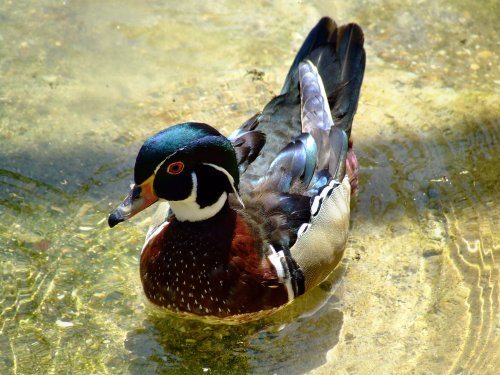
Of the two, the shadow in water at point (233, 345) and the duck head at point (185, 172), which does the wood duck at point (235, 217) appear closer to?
the duck head at point (185, 172)

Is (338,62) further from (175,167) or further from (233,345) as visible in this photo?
(233,345)

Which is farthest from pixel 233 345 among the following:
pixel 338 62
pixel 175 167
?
pixel 338 62

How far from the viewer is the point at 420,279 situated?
5742mm

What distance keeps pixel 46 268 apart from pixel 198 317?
1065 millimetres

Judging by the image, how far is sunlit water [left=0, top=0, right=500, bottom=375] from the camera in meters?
5.27

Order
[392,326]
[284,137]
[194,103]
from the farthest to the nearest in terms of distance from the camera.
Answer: [194,103] < [284,137] < [392,326]

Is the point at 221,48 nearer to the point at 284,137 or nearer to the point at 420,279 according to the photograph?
the point at 284,137

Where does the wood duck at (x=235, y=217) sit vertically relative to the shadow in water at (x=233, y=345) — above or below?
above

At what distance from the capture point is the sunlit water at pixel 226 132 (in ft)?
17.3

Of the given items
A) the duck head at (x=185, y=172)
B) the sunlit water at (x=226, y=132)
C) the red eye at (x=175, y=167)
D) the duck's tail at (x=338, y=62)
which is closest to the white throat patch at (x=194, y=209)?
the duck head at (x=185, y=172)

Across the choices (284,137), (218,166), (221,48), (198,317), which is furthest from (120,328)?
(221,48)

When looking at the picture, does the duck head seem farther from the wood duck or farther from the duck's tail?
the duck's tail

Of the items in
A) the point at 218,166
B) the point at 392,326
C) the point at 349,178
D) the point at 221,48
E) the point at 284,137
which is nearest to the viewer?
the point at 218,166

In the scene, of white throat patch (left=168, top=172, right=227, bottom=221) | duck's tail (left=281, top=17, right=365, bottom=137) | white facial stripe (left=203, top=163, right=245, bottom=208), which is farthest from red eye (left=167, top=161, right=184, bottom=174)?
duck's tail (left=281, top=17, right=365, bottom=137)
